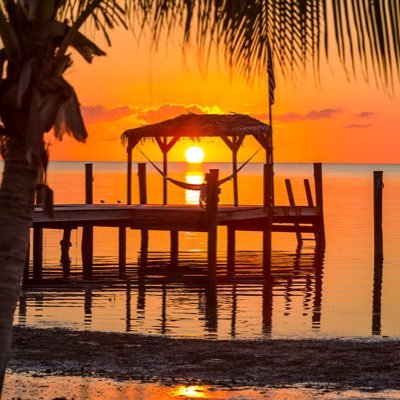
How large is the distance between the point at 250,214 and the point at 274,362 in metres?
15.8

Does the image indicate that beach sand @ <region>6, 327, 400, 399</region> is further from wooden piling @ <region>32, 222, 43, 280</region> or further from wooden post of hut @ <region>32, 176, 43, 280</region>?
wooden piling @ <region>32, 222, 43, 280</region>

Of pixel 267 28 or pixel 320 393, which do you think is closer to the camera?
pixel 267 28

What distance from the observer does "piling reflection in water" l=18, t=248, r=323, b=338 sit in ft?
63.6

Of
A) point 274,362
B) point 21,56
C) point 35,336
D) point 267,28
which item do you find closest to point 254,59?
point 267,28

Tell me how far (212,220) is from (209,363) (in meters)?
12.0

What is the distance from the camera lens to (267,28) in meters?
6.91

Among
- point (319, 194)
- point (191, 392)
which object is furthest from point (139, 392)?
point (319, 194)

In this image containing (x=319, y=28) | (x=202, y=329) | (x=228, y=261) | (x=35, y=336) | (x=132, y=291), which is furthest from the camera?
(x=228, y=261)

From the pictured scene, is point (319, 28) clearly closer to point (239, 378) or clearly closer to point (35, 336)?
point (239, 378)

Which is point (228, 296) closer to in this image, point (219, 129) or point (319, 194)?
point (219, 129)

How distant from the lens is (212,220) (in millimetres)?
25578

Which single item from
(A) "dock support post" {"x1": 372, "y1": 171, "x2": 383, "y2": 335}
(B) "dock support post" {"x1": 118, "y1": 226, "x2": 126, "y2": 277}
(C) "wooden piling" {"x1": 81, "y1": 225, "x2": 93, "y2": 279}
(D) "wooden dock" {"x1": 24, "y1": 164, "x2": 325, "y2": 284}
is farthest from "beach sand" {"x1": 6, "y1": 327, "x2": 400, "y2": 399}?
(B) "dock support post" {"x1": 118, "y1": 226, "x2": 126, "y2": 277}

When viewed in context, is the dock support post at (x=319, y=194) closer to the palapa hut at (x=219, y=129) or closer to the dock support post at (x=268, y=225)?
the palapa hut at (x=219, y=129)

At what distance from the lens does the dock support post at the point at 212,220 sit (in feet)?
82.3
